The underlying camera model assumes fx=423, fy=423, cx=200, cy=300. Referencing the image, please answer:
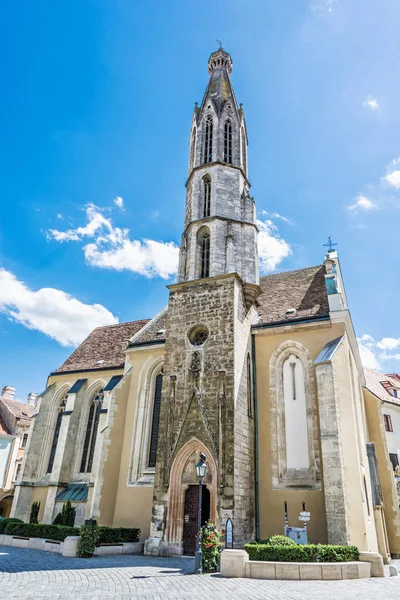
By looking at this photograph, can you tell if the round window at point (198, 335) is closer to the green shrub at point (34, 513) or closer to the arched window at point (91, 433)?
the arched window at point (91, 433)

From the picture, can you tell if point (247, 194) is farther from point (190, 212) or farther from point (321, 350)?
point (321, 350)

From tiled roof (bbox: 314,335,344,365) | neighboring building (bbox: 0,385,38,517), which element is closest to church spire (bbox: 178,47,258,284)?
tiled roof (bbox: 314,335,344,365)

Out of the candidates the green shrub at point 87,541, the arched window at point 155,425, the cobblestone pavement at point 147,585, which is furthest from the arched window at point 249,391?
the green shrub at point 87,541

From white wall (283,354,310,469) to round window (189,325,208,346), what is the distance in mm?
4131

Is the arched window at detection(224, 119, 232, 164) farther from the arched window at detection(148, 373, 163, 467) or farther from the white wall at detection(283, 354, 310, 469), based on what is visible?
the arched window at detection(148, 373, 163, 467)

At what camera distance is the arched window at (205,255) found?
2242 centimetres

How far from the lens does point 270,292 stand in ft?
81.9

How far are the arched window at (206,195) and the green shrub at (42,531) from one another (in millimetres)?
16806

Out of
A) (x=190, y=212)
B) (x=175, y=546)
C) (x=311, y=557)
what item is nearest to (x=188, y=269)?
(x=190, y=212)

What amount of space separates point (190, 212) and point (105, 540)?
16.8m

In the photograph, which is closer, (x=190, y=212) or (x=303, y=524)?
(x=303, y=524)

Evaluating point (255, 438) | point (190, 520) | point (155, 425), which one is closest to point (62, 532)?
point (190, 520)

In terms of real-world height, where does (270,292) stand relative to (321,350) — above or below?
above

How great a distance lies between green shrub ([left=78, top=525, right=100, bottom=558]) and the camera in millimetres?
15141
